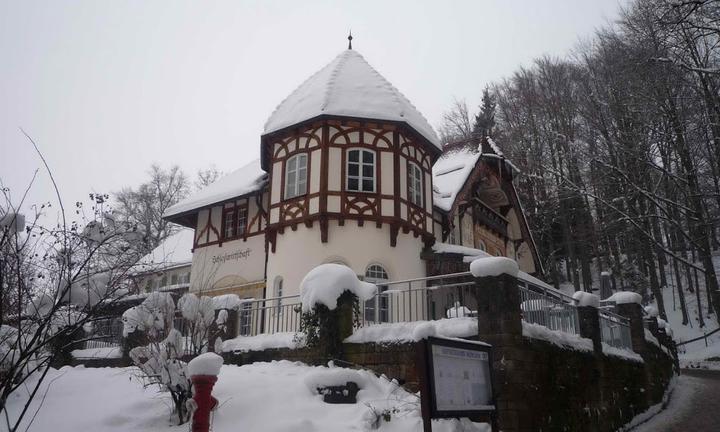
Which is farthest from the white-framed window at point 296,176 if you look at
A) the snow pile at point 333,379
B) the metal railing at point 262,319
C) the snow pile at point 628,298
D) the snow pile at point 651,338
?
the snow pile at point 651,338

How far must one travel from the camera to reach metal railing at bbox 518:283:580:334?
1023cm

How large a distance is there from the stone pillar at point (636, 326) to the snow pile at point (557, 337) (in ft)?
15.5

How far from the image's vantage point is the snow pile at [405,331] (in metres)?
9.34

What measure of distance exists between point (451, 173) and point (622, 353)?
1158cm

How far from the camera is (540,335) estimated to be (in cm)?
962

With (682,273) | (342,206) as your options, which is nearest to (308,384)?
(342,206)

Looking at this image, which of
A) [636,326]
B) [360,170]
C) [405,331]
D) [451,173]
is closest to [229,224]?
[360,170]

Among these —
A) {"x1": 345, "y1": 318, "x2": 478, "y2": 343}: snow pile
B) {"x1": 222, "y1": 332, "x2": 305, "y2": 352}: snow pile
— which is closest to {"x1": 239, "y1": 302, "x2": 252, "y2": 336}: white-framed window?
{"x1": 222, "y1": 332, "x2": 305, "y2": 352}: snow pile

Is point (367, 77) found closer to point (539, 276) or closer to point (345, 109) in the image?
point (345, 109)

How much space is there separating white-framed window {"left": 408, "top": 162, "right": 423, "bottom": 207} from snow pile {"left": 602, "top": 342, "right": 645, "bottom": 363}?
24.2ft

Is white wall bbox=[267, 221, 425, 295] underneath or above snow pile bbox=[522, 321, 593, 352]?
above

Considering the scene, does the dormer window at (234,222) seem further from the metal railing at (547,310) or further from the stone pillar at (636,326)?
the stone pillar at (636,326)

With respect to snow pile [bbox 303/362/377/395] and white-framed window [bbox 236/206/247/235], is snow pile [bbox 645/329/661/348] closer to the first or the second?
snow pile [bbox 303/362/377/395]

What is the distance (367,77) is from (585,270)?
16649 millimetres
